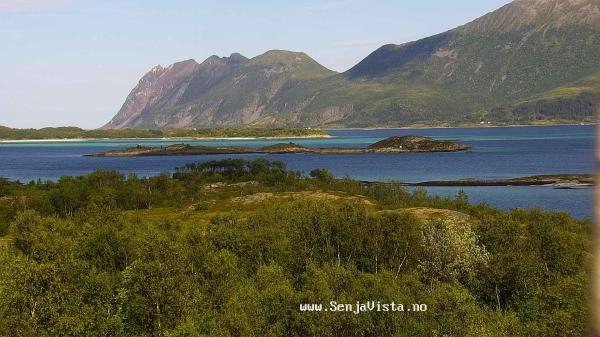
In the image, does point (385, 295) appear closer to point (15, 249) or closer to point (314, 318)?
point (314, 318)

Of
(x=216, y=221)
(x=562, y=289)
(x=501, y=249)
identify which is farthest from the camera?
(x=216, y=221)

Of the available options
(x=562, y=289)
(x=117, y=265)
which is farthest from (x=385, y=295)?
(x=117, y=265)

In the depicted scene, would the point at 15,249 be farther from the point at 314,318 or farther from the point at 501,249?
the point at 501,249

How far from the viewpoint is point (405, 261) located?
273 ft

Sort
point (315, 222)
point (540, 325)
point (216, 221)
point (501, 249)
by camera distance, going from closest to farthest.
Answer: point (540, 325) → point (501, 249) → point (315, 222) → point (216, 221)

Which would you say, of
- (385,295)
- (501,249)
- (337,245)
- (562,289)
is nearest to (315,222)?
(337,245)

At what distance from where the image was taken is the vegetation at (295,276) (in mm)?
54500

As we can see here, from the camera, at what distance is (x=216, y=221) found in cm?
10400

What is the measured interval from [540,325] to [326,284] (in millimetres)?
20707

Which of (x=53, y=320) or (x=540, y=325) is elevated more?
(x=53, y=320)

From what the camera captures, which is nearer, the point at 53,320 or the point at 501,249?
the point at 53,320

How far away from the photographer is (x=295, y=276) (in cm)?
7900

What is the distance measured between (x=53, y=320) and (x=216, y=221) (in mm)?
50457

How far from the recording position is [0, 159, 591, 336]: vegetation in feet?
179
